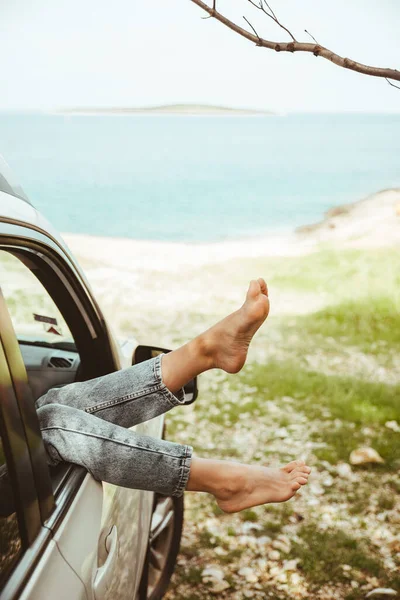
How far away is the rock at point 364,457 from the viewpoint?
4141 mm

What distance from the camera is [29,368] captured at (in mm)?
2201

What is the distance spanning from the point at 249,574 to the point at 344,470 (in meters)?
1.24

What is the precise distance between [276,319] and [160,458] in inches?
236

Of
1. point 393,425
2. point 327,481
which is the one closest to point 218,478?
point 327,481

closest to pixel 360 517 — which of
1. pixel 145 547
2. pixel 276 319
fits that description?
pixel 145 547

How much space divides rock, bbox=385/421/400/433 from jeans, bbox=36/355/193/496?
120 inches

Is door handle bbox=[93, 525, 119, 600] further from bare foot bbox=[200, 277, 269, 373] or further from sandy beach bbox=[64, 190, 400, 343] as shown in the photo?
sandy beach bbox=[64, 190, 400, 343]

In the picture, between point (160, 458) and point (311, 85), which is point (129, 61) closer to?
point (311, 85)

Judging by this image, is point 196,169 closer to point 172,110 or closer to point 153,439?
point 172,110

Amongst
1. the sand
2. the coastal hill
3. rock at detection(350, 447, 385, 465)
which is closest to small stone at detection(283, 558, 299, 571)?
rock at detection(350, 447, 385, 465)

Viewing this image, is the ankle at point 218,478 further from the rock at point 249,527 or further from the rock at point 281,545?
the rock at point 249,527

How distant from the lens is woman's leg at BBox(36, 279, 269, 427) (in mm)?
1840

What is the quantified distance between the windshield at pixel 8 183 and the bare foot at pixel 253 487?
1054mm

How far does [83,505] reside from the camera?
1479 millimetres
